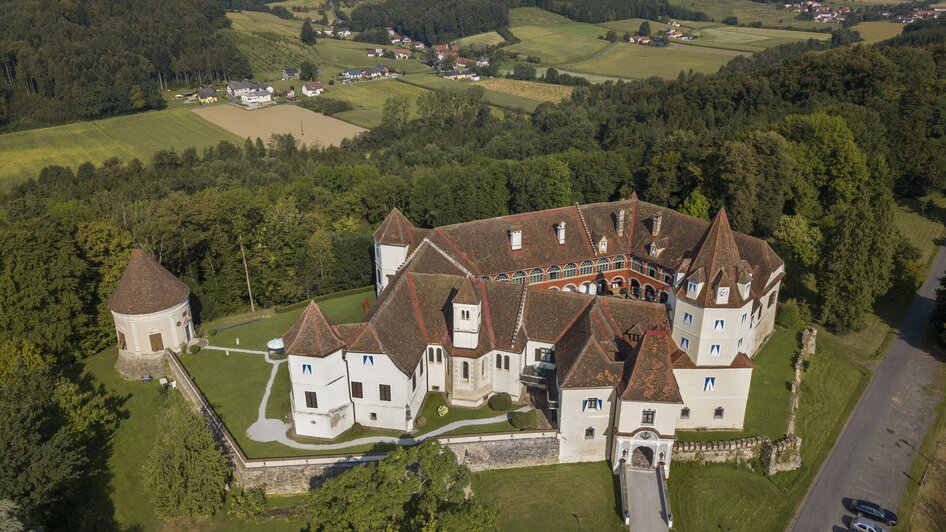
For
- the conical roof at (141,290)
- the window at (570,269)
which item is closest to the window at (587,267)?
the window at (570,269)

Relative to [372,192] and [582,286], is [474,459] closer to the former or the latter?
[582,286]

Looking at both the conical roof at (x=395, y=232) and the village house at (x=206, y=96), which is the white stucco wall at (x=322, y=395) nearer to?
the conical roof at (x=395, y=232)

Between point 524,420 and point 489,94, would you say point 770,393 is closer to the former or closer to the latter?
point 524,420

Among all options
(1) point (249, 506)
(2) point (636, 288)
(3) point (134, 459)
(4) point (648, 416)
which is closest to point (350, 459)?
(1) point (249, 506)

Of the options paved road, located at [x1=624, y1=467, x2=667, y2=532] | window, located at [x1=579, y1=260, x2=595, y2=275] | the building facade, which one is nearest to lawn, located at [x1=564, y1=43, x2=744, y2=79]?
window, located at [x1=579, y1=260, x2=595, y2=275]

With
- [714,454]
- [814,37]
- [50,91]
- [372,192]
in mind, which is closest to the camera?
[714,454]

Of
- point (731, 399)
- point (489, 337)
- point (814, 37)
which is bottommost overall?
point (731, 399)

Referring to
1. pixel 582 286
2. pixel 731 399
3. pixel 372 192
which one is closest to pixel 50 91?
pixel 372 192
